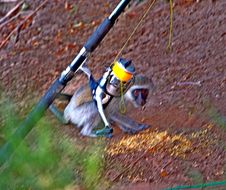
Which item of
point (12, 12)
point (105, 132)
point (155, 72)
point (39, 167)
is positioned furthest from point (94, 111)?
point (12, 12)

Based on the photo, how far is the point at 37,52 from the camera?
366cm

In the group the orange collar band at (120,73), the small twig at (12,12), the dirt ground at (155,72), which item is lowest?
the dirt ground at (155,72)

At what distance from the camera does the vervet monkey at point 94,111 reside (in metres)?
2.75

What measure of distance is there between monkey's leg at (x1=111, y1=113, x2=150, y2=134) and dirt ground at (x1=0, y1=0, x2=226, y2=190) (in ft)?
0.13

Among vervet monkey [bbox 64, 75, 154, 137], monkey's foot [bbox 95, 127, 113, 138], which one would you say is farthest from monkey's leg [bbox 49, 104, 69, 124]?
monkey's foot [bbox 95, 127, 113, 138]

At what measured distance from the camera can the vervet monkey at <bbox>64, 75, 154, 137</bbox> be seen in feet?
9.02

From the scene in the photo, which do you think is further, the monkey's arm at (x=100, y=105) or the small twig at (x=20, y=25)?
the small twig at (x=20, y=25)

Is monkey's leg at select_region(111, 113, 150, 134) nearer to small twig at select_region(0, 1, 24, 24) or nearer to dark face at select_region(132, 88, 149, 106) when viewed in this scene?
dark face at select_region(132, 88, 149, 106)

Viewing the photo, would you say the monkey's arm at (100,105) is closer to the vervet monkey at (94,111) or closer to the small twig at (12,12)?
the vervet monkey at (94,111)

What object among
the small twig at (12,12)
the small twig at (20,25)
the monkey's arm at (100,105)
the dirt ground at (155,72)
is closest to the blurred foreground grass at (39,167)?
the dirt ground at (155,72)

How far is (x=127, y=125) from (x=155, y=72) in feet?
1.88

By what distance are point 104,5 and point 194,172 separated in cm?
184

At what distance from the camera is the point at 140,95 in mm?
2789

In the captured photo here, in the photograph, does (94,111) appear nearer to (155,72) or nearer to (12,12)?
(155,72)
